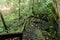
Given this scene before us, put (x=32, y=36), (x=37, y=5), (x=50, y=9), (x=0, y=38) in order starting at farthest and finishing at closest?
(x=37, y=5)
(x=50, y=9)
(x=32, y=36)
(x=0, y=38)

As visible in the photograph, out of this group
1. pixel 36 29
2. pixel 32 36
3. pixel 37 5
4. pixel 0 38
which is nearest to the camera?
pixel 0 38

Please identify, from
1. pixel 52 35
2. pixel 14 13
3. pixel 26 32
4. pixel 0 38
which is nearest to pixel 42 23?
pixel 52 35

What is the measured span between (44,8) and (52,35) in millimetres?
1966

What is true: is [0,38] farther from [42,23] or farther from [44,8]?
[44,8]

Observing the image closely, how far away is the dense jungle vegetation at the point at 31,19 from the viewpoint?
5.66 meters

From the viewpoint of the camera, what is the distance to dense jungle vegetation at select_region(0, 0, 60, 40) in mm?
5662

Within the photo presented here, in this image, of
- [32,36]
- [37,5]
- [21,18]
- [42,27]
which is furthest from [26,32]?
[37,5]

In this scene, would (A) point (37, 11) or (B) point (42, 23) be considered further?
(A) point (37, 11)

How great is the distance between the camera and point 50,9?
293 inches

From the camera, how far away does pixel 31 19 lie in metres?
6.77

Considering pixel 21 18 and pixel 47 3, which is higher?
pixel 47 3

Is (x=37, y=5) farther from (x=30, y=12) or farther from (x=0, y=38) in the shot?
(x=0, y=38)

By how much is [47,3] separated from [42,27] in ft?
5.76

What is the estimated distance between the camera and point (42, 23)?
661 centimetres
